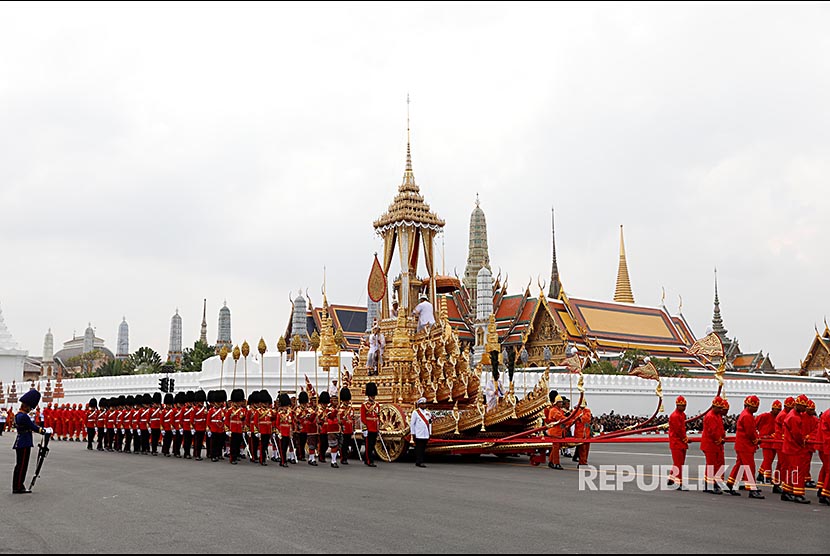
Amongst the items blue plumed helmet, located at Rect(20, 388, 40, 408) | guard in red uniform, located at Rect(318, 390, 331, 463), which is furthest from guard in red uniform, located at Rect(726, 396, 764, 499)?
blue plumed helmet, located at Rect(20, 388, 40, 408)

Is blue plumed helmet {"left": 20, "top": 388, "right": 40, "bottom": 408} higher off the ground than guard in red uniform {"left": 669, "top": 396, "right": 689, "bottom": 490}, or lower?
higher

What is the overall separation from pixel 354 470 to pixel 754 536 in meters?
7.83

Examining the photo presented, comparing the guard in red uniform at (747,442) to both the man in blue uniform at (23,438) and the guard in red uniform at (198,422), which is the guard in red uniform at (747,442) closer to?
the man in blue uniform at (23,438)

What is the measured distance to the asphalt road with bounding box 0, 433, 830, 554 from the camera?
22.1ft

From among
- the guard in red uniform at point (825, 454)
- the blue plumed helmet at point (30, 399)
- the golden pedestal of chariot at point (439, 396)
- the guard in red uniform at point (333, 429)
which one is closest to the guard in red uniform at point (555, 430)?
the golden pedestal of chariot at point (439, 396)

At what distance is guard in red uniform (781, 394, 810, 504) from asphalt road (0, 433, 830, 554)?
35cm

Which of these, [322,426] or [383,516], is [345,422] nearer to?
[322,426]

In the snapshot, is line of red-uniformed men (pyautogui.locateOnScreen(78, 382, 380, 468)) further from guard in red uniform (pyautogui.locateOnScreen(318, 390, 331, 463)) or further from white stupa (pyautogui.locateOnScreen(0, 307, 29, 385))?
white stupa (pyautogui.locateOnScreen(0, 307, 29, 385))

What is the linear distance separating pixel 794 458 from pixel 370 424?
25.6 ft

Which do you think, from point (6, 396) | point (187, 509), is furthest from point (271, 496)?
point (6, 396)

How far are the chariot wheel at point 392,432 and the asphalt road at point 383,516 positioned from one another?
9.64 ft

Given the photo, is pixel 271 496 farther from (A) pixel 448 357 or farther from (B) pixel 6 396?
(B) pixel 6 396

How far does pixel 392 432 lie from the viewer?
15.7 meters

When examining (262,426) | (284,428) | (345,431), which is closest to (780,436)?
(345,431)
